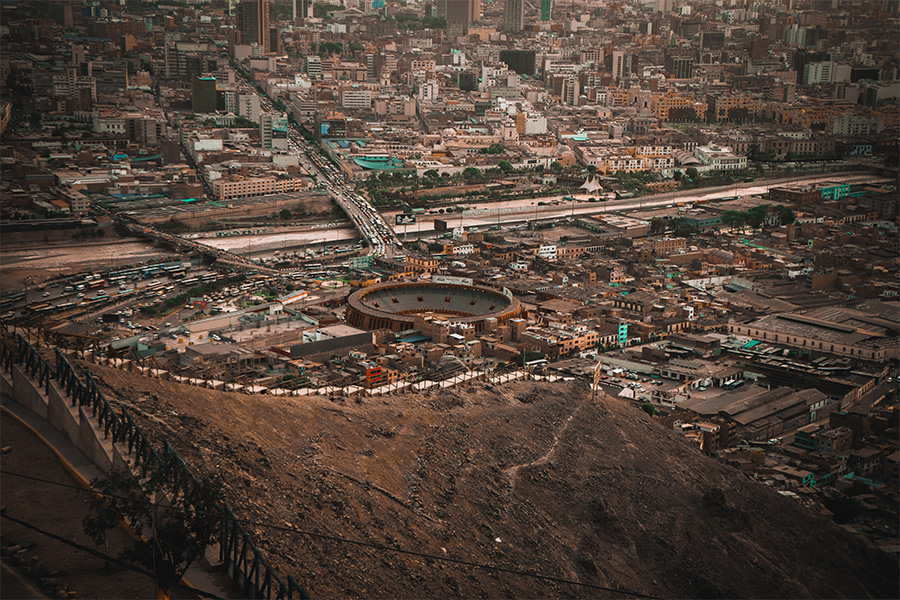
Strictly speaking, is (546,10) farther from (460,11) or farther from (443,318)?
(443,318)

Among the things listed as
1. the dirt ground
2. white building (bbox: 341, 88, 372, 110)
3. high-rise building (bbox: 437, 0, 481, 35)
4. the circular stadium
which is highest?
high-rise building (bbox: 437, 0, 481, 35)

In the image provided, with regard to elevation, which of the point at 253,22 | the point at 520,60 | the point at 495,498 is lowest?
the point at 495,498

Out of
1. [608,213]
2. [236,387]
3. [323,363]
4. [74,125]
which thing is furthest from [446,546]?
[74,125]

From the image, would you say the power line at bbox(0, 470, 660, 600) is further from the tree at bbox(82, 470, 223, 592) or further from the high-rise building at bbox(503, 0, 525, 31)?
the high-rise building at bbox(503, 0, 525, 31)

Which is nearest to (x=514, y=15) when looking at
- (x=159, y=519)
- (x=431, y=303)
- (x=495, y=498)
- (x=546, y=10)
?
(x=546, y=10)

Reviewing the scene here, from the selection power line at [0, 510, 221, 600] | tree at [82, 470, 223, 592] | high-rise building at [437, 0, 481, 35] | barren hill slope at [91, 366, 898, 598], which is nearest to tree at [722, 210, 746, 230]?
barren hill slope at [91, 366, 898, 598]

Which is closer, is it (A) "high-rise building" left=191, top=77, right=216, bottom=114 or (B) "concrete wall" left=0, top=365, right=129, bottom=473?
(B) "concrete wall" left=0, top=365, right=129, bottom=473
